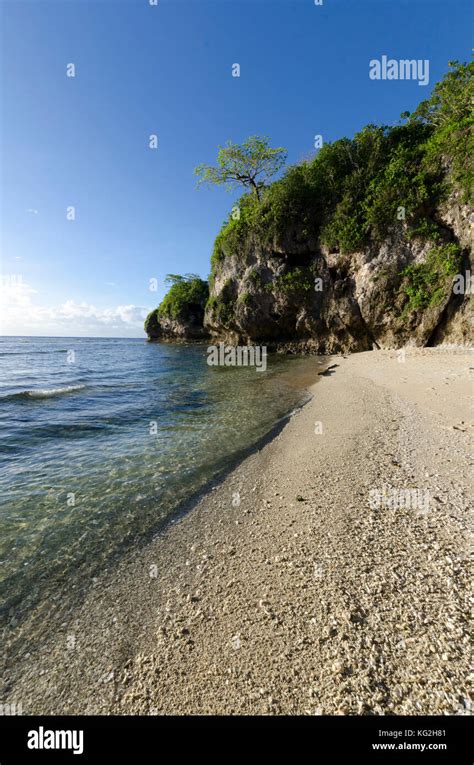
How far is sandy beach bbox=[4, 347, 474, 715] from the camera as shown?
2236 millimetres

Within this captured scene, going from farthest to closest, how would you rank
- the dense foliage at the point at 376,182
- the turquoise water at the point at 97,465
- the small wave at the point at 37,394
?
the dense foliage at the point at 376,182, the small wave at the point at 37,394, the turquoise water at the point at 97,465

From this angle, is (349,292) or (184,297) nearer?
(349,292)

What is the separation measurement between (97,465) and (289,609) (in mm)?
5940

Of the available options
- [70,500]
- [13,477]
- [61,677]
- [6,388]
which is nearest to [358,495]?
[61,677]

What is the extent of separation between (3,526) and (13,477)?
7.18 ft

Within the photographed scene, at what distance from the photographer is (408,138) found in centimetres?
2309

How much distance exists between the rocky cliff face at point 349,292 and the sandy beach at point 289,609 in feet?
59.3

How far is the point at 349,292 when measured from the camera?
1018 inches

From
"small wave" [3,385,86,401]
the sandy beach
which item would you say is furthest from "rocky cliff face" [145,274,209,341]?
the sandy beach

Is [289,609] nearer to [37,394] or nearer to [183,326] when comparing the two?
[37,394]

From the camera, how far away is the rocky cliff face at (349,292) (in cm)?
1875
